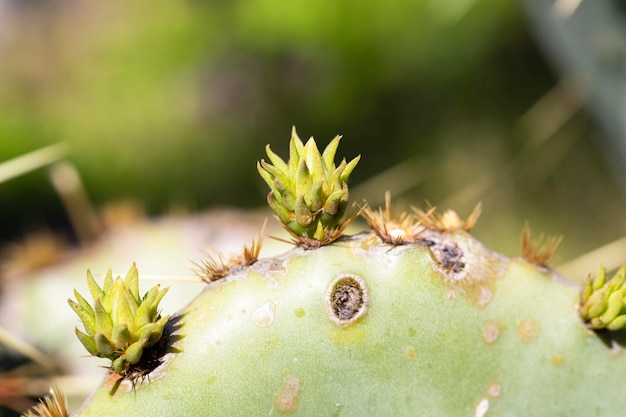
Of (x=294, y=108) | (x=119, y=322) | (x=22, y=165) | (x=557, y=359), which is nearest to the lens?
(x=119, y=322)

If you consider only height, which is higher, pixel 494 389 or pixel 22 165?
pixel 22 165

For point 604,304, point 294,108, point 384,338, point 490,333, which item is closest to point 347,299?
point 384,338

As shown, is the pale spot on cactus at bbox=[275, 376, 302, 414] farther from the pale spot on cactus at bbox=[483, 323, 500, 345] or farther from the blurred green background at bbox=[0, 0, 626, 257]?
the blurred green background at bbox=[0, 0, 626, 257]

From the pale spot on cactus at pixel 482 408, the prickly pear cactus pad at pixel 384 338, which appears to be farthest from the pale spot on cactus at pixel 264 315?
the pale spot on cactus at pixel 482 408

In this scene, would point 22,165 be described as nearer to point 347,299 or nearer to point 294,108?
point 347,299

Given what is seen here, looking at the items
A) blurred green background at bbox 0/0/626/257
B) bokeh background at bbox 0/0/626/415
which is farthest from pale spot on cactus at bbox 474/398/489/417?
blurred green background at bbox 0/0/626/257

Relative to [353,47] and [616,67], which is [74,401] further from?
[353,47]

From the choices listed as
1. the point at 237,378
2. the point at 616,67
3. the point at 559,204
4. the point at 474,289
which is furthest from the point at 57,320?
the point at 559,204

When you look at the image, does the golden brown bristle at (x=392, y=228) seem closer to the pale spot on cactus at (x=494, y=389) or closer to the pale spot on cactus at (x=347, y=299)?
the pale spot on cactus at (x=347, y=299)
